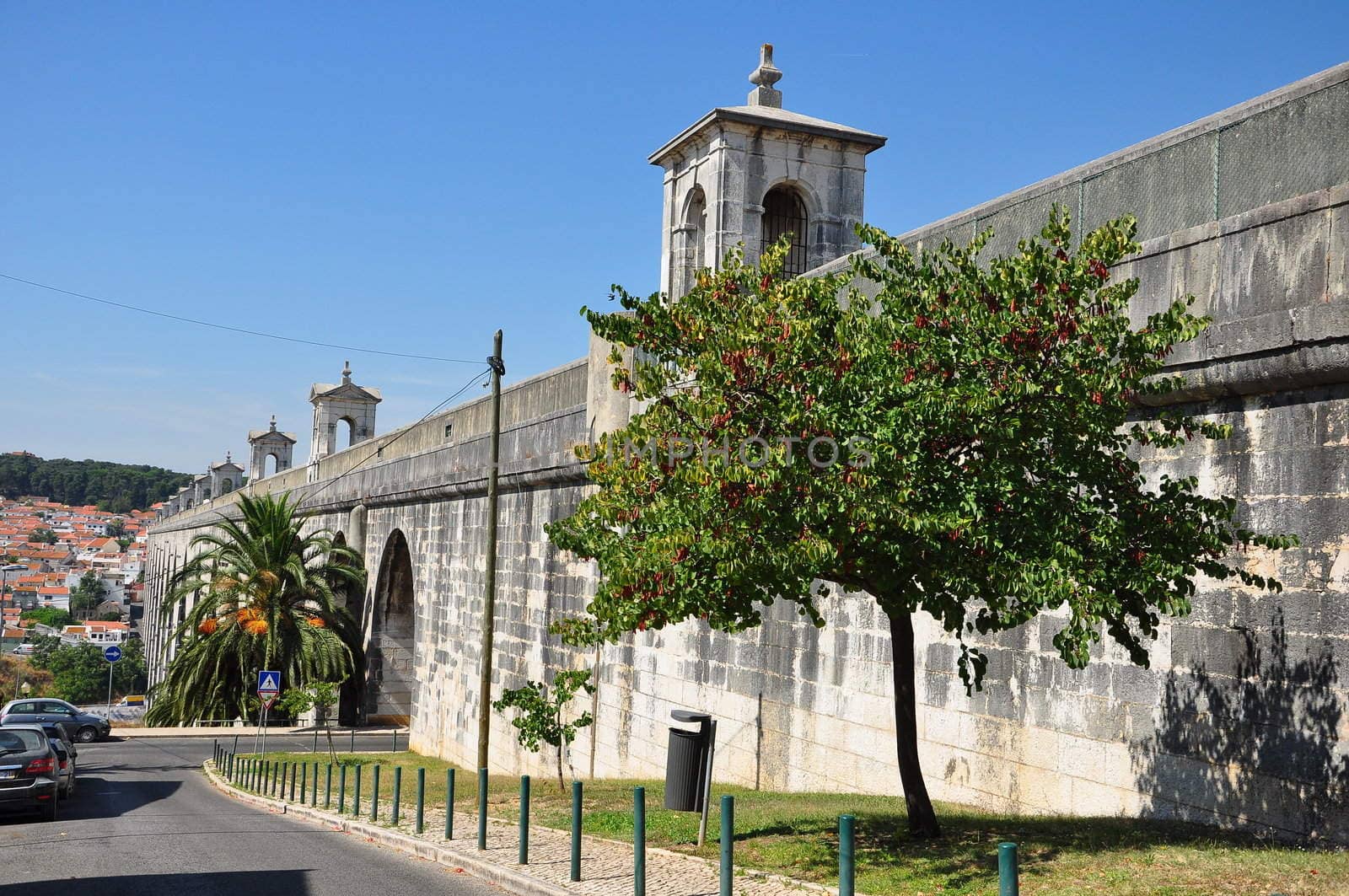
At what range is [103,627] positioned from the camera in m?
147

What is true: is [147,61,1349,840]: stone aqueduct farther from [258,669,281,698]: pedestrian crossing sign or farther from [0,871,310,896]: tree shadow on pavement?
[258,669,281,698]: pedestrian crossing sign

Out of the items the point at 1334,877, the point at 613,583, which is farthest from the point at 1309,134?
the point at 613,583

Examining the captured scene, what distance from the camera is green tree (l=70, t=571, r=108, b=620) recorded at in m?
168

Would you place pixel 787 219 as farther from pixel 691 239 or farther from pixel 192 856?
pixel 192 856

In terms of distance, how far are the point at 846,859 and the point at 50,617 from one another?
179124 millimetres

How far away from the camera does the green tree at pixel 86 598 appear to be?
168 meters

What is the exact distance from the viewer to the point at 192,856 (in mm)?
11594

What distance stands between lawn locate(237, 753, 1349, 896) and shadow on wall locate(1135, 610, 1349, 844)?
21cm

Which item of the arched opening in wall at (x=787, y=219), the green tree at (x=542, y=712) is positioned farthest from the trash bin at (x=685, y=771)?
the arched opening in wall at (x=787, y=219)

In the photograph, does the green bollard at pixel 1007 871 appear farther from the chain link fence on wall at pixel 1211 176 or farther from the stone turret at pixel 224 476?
the stone turret at pixel 224 476

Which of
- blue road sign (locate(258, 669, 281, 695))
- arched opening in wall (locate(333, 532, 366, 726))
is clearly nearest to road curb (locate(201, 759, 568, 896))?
blue road sign (locate(258, 669, 281, 695))

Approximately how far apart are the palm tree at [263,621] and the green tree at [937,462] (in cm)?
2462

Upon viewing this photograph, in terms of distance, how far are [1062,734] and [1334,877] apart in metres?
3.07

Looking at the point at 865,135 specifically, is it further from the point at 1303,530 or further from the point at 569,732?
the point at 1303,530
